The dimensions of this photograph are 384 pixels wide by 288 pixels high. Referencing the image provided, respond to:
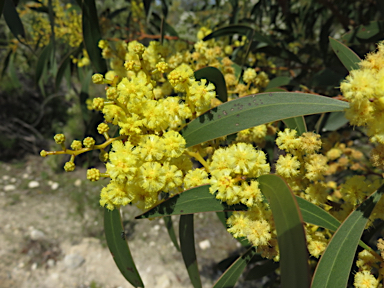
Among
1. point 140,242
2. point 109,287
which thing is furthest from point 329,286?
point 140,242

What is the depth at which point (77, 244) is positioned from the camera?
3.24 metres

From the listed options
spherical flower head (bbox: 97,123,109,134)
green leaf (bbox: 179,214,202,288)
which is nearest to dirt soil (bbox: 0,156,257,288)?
green leaf (bbox: 179,214,202,288)

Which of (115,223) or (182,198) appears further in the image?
(115,223)

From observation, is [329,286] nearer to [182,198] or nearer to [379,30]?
[182,198]

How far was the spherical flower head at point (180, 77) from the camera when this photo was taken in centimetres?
77

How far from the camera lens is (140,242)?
3.26 meters

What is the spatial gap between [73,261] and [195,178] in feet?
9.48

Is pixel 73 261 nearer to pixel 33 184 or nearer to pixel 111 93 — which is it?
pixel 33 184

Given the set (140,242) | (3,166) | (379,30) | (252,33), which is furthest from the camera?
(3,166)

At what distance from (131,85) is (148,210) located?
0.37 m

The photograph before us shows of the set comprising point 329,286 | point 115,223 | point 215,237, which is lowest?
point 215,237

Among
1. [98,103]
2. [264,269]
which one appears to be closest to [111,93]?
[98,103]

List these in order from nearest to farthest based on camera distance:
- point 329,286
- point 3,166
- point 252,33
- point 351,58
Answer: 1. point 329,286
2. point 351,58
3. point 252,33
4. point 3,166

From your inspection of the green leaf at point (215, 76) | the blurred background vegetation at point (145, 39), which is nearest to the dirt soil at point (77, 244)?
the blurred background vegetation at point (145, 39)
